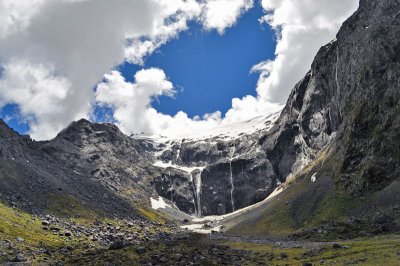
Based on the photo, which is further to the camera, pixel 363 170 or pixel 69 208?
pixel 69 208

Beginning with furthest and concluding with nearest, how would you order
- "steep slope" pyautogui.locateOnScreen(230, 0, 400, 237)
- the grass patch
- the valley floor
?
the grass patch
"steep slope" pyautogui.locateOnScreen(230, 0, 400, 237)
the valley floor

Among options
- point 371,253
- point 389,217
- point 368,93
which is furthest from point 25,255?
point 368,93

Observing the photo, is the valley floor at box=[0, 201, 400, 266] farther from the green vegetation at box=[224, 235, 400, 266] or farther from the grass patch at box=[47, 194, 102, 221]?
the grass patch at box=[47, 194, 102, 221]

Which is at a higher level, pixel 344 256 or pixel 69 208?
pixel 69 208

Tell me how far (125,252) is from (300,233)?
209 ft

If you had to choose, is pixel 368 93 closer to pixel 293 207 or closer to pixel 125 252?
pixel 293 207

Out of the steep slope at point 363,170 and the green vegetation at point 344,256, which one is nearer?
the green vegetation at point 344,256

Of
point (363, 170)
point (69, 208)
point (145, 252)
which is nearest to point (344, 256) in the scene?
point (145, 252)

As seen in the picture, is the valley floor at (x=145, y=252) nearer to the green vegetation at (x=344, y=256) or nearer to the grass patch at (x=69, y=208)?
the green vegetation at (x=344, y=256)

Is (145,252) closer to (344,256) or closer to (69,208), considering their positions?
(344,256)

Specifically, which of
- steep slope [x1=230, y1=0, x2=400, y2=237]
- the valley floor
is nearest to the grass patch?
the valley floor

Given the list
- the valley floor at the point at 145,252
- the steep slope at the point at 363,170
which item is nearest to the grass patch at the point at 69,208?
the valley floor at the point at 145,252

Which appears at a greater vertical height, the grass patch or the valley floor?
the grass patch

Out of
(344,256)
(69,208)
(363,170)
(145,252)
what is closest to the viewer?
(344,256)
